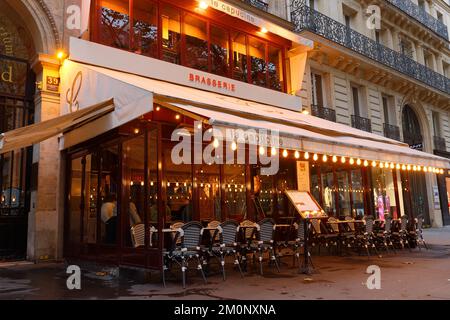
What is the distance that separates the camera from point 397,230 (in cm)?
1082

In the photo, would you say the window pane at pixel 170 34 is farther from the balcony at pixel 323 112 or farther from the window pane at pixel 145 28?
the balcony at pixel 323 112

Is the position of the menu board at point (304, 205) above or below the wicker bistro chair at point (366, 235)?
above

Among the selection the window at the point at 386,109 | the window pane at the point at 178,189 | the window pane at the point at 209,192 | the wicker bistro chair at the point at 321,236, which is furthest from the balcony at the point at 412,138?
the window pane at the point at 178,189

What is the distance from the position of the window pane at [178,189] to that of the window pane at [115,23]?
2610 millimetres

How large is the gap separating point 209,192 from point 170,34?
4081mm

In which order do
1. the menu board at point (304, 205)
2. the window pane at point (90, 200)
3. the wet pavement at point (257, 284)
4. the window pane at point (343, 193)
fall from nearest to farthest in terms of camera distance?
the wet pavement at point (257, 284) → the menu board at point (304, 205) → the window pane at point (90, 200) → the window pane at point (343, 193)

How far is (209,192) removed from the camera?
1002 cm

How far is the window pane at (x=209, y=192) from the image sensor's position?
32.2 feet

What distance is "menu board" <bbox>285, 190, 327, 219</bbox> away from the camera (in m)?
8.00

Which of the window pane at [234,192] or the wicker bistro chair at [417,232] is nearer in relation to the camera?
the window pane at [234,192]

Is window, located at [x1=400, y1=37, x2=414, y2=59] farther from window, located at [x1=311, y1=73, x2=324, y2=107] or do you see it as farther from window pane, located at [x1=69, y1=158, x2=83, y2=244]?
window pane, located at [x1=69, y1=158, x2=83, y2=244]
